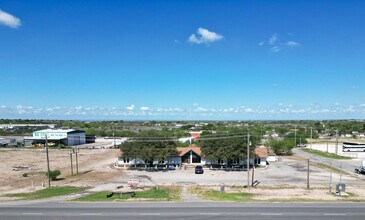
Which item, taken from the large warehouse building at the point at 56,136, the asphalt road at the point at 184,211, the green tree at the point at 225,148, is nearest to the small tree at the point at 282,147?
the green tree at the point at 225,148

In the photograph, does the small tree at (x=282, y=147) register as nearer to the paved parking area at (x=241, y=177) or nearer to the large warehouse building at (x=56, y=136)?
the paved parking area at (x=241, y=177)

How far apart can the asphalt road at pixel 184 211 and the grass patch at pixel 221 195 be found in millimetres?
2763

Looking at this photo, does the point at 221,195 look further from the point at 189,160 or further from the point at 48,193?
the point at 189,160

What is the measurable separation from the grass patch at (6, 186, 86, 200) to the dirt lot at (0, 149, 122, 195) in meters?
3.84

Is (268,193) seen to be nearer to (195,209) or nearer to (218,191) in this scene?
(218,191)

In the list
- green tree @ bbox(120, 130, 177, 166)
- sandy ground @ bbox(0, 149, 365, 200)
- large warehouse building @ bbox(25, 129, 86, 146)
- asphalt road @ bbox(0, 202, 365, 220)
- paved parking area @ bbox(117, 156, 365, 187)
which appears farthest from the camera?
large warehouse building @ bbox(25, 129, 86, 146)

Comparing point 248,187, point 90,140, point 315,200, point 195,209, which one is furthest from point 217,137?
point 90,140

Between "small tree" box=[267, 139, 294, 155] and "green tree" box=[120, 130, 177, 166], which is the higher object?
"green tree" box=[120, 130, 177, 166]

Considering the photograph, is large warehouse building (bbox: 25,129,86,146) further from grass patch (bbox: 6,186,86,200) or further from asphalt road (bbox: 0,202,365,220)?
asphalt road (bbox: 0,202,365,220)

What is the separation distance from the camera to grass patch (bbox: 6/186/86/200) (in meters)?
40.3

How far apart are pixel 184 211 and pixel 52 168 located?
155ft

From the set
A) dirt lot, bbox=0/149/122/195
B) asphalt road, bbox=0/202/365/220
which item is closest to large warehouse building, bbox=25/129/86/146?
dirt lot, bbox=0/149/122/195

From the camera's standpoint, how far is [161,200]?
3678cm

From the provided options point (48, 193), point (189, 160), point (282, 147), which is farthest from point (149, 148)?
point (282, 147)
